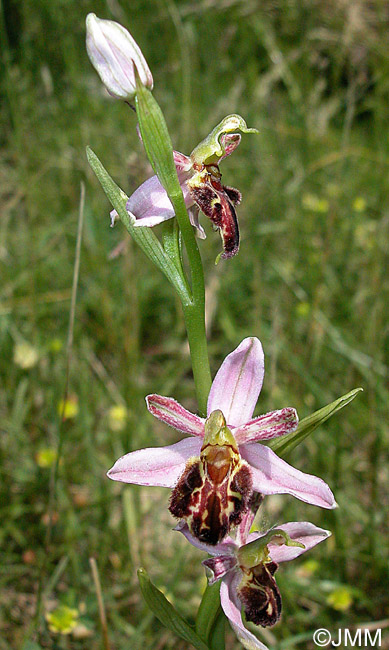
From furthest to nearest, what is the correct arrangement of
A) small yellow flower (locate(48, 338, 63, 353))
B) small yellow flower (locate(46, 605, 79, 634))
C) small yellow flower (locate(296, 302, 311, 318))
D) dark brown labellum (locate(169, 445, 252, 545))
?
small yellow flower (locate(296, 302, 311, 318)), small yellow flower (locate(48, 338, 63, 353)), small yellow flower (locate(46, 605, 79, 634)), dark brown labellum (locate(169, 445, 252, 545))

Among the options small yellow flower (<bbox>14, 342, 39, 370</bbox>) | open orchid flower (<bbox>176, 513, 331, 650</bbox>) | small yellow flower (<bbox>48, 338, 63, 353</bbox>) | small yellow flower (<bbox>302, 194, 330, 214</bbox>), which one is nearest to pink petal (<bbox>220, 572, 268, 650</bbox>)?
open orchid flower (<bbox>176, 513, 331, 650</bbox>)

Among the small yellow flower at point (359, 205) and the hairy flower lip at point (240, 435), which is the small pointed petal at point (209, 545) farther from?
the small yellow flower at point (359, 205)

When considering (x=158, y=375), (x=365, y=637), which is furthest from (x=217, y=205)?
(x=158, y=375)

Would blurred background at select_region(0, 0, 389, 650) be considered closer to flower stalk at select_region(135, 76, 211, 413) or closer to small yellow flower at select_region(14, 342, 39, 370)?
small yellow flower at select_region(14, 342, 39, 370)

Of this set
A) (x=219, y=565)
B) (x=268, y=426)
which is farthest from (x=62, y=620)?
(x=268, y=426)

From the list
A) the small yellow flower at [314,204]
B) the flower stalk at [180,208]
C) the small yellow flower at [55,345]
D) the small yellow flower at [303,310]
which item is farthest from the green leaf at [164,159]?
the small yellow flower at [314,204]

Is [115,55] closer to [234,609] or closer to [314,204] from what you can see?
[234,609]
